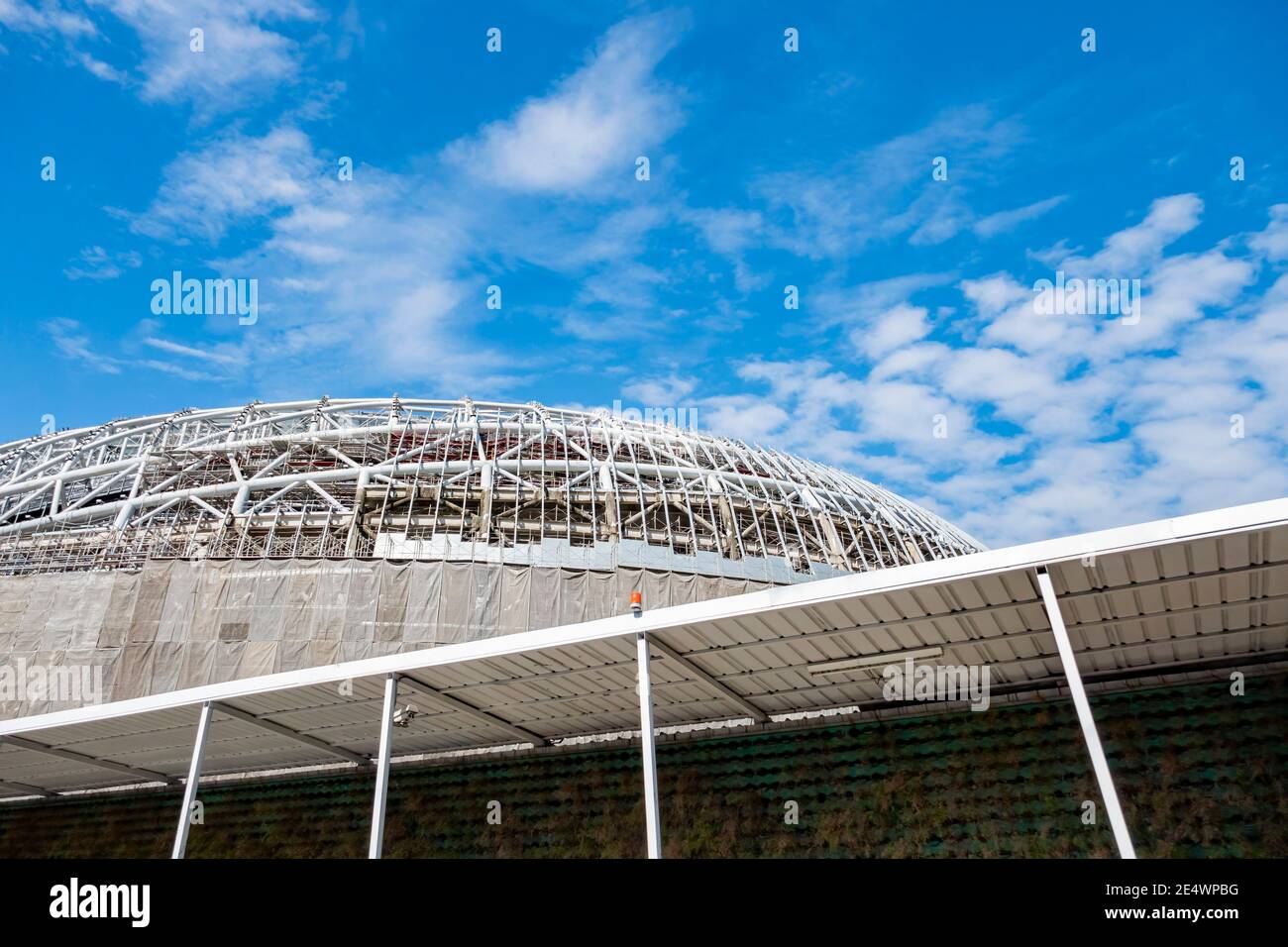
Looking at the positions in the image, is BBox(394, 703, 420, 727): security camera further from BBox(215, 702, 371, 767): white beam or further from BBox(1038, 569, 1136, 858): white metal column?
BBox(1038, 569, 1136, 858): white metal column

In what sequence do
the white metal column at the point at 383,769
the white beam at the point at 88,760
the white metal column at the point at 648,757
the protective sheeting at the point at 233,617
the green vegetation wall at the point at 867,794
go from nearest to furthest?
the white metal column at the point at 648,757, the green vegetation wall at the point at 867,794, the white metal column at the point at 383,769, the white beam at the point at 88,760, the protective sheeting at the point at 233,617

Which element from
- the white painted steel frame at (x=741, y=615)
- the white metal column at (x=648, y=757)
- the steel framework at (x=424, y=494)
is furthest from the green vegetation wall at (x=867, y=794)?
the steel framework at (x=424, y=494)

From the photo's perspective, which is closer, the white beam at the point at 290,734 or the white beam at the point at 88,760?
the white beam at the point at 290,734

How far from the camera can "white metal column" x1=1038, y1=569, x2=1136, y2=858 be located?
6789mm

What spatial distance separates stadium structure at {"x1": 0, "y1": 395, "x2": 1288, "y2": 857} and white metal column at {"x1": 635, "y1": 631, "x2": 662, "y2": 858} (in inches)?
1.6

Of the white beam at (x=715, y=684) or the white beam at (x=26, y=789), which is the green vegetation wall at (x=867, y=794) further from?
the white beam at (x=26, y=789)

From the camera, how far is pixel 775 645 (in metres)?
9.98

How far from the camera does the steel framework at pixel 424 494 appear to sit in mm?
24359

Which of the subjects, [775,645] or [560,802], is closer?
[775,645]

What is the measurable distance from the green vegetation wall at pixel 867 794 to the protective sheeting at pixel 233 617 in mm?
5641

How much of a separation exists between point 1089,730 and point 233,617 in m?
20.7
